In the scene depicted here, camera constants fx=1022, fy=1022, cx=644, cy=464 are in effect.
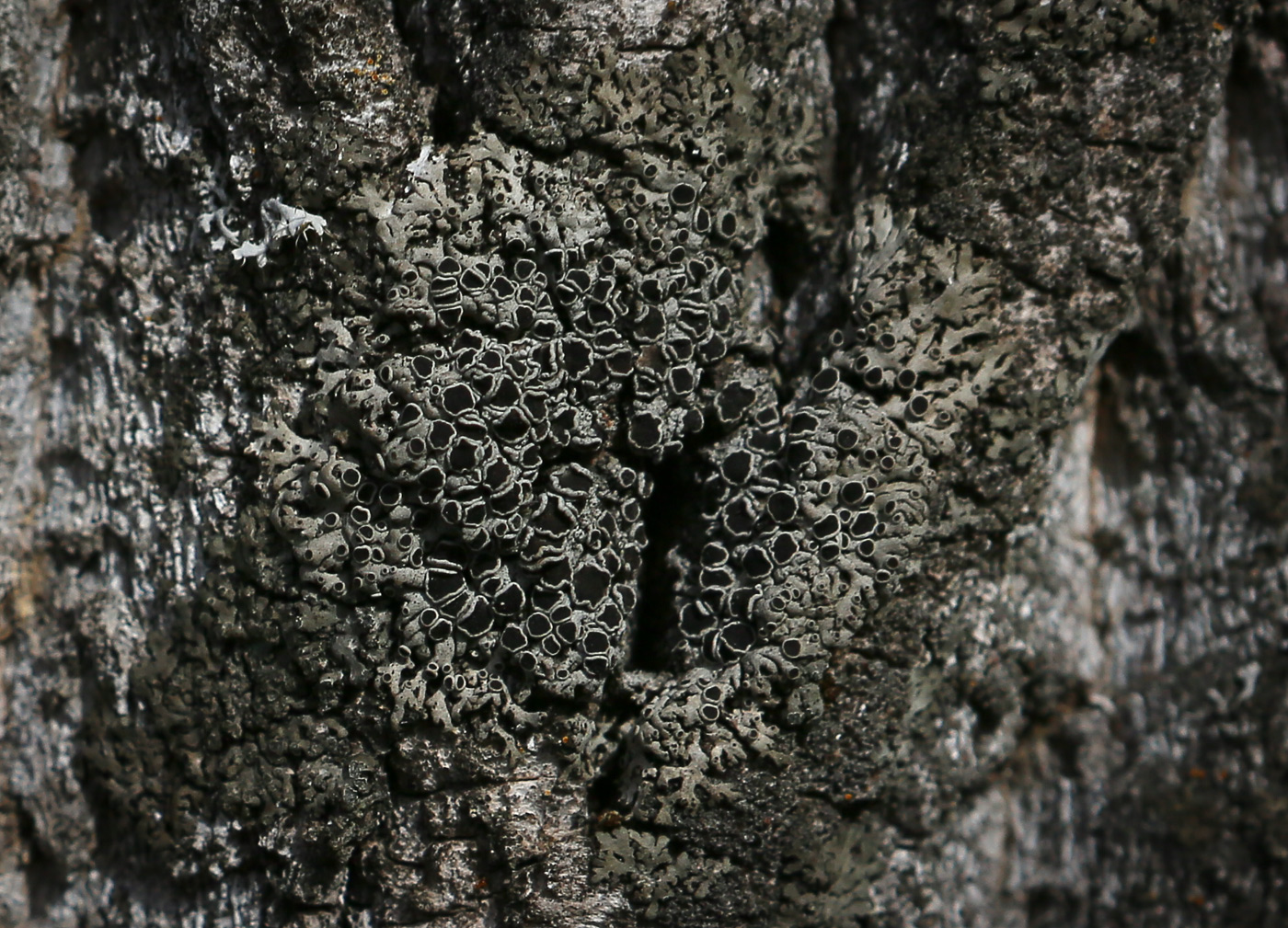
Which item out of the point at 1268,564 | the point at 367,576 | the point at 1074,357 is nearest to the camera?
the point at 367,576

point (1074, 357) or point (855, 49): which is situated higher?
point (855, 49)

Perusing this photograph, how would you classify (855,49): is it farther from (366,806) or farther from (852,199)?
(366,806)

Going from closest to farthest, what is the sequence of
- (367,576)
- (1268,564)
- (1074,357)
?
(367,576) < (1074,357) < (1268,564)

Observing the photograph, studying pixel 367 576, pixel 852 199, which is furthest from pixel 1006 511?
pixel 367 576

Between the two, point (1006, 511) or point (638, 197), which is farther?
point (1006, 511)

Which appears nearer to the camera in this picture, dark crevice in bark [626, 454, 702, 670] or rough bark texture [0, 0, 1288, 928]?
rough bark texture [0, 0, 1288, 928]

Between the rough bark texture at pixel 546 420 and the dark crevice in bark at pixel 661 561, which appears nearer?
the rough bark texture at pixel 546 420

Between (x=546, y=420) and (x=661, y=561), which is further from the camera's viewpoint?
(x=661, y=561)

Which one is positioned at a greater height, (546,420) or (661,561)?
(546,420)
